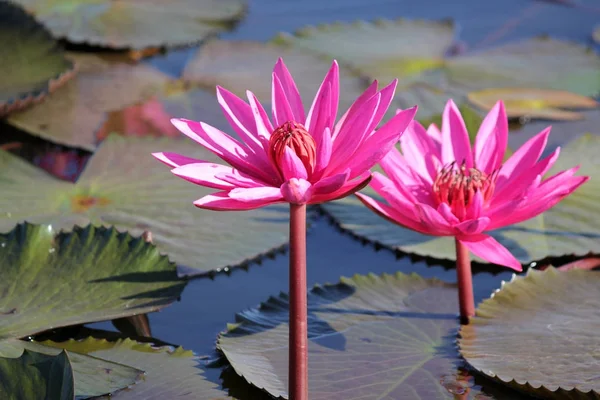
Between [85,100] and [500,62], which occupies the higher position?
[500,62]

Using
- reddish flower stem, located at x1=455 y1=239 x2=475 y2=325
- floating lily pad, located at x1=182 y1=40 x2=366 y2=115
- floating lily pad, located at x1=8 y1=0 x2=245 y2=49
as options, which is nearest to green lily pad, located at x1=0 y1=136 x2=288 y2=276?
reddish flower stem, located at x1=455 y1=239 x2=475 y2=325

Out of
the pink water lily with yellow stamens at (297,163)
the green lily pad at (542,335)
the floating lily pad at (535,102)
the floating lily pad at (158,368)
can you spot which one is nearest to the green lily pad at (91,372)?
the floating lily pad at (158,368)

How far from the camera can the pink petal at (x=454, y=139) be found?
1.53 m

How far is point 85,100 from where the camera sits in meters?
2.59

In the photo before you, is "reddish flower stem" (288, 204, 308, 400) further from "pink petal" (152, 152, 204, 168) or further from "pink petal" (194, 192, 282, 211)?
"pink petal" (152, 152, 204, 168)

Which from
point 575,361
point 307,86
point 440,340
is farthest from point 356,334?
point 307,86

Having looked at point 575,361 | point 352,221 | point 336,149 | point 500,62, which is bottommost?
point 575,361

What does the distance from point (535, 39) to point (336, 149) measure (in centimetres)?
212

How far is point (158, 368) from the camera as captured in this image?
1.41 meters

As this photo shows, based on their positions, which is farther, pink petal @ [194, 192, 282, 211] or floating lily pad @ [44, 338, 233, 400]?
floating lily pad @ [44, 338, 233, 400]

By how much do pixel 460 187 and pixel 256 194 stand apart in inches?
19.5

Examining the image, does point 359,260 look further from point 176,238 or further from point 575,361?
point 575,361

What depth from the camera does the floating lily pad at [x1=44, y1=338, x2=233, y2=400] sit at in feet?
4.38

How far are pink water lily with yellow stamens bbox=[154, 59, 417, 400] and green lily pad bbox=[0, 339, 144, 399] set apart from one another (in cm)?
35
